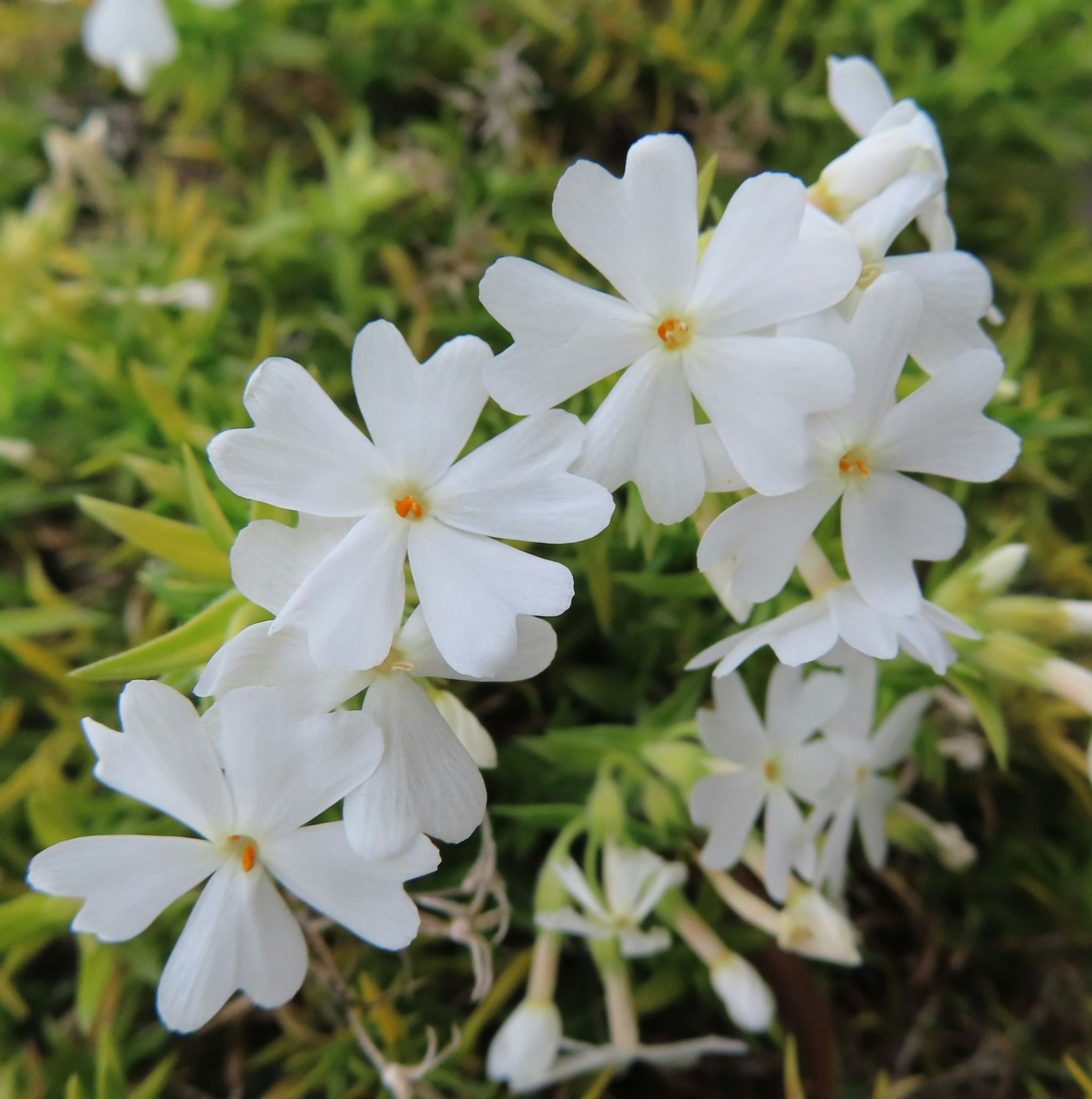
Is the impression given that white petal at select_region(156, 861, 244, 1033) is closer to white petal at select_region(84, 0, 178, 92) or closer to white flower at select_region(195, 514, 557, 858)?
white flower at select_region(195, 514, 557, 858)

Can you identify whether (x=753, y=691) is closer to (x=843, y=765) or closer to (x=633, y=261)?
(x=843, y=765)

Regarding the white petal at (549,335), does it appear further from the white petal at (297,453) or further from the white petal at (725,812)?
the white petal at (725,812)

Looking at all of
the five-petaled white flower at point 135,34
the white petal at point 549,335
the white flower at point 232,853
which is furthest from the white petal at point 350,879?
the five-petaled white flower at point 135,34

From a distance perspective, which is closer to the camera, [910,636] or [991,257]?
[910,636]

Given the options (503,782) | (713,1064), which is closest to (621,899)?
(503,782)

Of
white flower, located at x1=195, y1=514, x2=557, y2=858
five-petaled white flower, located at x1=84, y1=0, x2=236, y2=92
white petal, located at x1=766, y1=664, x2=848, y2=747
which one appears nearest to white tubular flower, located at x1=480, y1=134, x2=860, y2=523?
white flower, located at x1=195, y1=514, x2=557, y2=858
